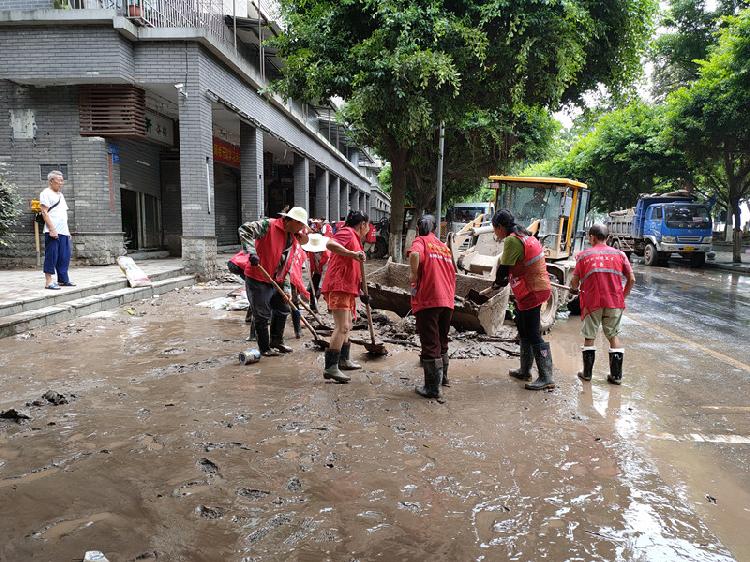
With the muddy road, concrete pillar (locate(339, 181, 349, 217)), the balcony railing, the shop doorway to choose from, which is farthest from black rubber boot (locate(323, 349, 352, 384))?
concrete pillar (locate(339, 181, 349, 217))

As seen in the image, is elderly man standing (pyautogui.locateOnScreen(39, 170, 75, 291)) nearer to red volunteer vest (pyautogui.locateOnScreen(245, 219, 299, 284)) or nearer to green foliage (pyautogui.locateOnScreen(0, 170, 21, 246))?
green foliage (pyautogui.locateOnScreen(0, 170, 21, 246))

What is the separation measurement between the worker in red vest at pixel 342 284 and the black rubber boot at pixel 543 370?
1.83m

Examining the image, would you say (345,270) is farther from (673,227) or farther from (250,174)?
(673,227)

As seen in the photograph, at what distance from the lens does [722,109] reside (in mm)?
16031

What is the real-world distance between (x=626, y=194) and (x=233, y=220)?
21911 millimetres

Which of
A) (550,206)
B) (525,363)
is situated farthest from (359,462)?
(550,206)

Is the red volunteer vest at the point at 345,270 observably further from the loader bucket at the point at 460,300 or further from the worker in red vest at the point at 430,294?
the loader bucket at the point at 460,300

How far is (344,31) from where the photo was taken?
981 cm

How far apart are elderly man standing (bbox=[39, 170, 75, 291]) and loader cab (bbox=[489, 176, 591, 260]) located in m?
7.84

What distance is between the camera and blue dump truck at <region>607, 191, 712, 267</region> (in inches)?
768

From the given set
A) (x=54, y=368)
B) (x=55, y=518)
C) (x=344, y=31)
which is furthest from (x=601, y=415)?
(x=344, y=31)

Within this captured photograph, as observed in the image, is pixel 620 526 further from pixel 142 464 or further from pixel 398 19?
pixel 398 19

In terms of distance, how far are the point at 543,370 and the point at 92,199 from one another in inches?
403

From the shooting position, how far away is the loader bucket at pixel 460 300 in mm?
6336
